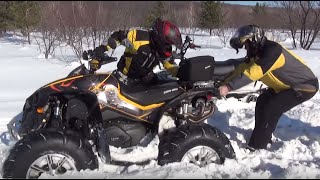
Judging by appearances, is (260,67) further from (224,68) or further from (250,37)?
(224,68)

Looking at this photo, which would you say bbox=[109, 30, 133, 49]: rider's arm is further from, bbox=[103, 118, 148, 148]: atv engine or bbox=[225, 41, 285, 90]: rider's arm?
bbox=[225, 41, 285, 90]: rider's arm

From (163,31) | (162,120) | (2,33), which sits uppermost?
(163,31)

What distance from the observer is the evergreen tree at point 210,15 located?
85.4ft

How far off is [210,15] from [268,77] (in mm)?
23085

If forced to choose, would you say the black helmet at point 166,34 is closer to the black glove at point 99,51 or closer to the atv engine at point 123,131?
the black glove at point 99,51

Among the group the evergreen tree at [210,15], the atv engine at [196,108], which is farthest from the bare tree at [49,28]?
the evergreen tree at [210,15]

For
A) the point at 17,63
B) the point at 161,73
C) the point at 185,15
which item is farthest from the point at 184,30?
the point at 161,73

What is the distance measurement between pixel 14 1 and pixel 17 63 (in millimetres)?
12970

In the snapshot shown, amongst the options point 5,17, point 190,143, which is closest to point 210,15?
point 5,17

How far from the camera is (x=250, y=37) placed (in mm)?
4188

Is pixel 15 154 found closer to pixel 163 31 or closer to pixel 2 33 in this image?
pixel 163 31

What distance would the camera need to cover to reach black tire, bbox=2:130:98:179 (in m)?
3.27

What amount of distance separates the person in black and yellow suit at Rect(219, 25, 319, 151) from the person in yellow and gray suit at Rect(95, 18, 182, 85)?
2.19ft

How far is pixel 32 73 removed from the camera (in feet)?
31.9
